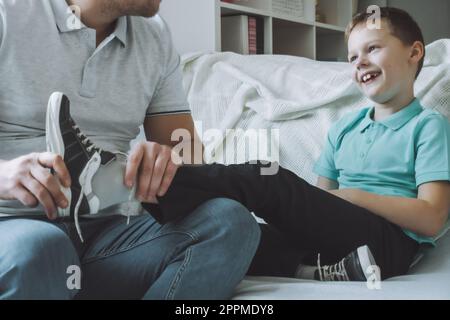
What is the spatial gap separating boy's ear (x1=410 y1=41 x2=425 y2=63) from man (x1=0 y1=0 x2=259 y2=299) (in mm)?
476

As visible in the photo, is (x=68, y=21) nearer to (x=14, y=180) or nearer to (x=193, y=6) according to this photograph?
(x=14, y=180)

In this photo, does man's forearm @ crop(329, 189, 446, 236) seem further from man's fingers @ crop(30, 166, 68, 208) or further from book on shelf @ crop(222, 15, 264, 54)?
book on shelf @ crop(222, 15, 264, 54)

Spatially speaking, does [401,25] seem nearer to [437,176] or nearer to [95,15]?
[437,176]

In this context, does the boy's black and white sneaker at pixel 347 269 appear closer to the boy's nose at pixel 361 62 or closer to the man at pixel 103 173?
the man at pixel 103 173

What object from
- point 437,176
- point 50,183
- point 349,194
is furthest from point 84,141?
point 437,176

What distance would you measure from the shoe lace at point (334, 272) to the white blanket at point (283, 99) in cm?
35

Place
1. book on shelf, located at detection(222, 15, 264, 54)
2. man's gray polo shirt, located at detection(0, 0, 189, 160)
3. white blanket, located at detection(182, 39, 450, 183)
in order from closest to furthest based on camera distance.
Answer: man's gray polo shirt, located at detection(0, 0, 189, 160)
white blanket, located at detection(182, 39, 450, 183)
book on shelf, located at detection(222, 15, 264, 54)

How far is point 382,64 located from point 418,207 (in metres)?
0.32

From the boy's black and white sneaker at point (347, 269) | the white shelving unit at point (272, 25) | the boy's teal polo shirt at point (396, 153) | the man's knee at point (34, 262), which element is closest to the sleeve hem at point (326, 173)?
the boy's teal polo shirt at point (396, 153)

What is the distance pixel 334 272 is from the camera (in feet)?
3.35

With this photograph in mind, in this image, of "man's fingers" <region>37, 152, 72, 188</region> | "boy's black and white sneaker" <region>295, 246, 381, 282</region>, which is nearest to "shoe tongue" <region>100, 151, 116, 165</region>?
"man's fingers" <region>37, 152, 72, 188</region>

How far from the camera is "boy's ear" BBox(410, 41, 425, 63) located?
127 centimetres

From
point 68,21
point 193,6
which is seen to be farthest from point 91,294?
point 193,6

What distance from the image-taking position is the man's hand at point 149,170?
0.81 meters
